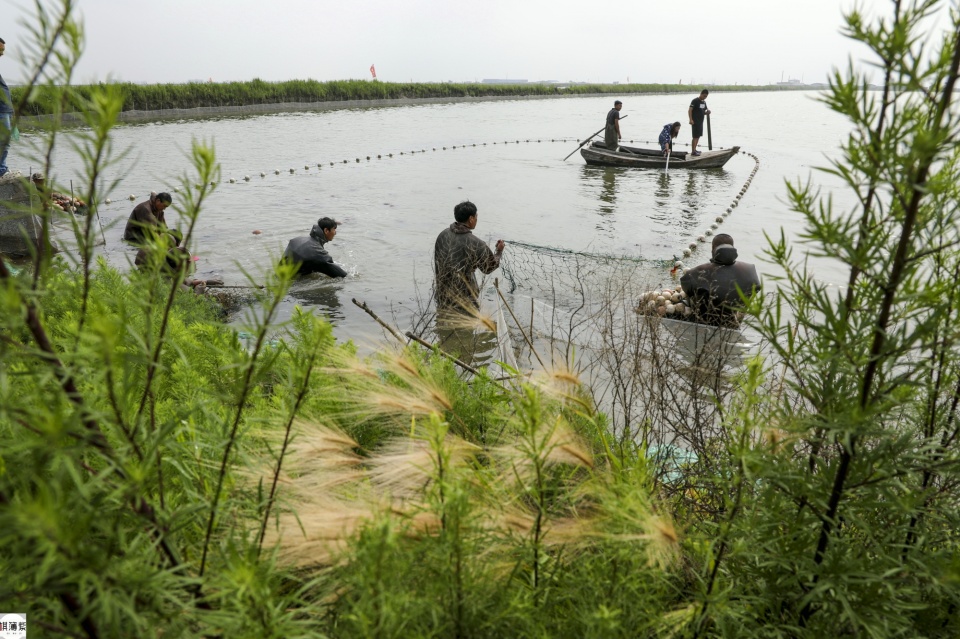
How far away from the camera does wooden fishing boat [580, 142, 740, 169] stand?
23000mm

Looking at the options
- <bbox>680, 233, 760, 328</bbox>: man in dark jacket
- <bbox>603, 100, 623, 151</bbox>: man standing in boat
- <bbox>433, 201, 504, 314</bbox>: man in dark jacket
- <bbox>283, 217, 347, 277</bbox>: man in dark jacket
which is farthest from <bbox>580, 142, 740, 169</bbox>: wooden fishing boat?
<bbox>433, 201, 504, 314</bbox>: man in dark jacket

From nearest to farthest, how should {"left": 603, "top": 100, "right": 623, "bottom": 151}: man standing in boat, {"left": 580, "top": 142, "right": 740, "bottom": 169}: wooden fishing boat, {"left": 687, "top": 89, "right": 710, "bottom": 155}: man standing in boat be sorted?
{"left": 603, "top": 100, "right": 623, "bottom": 151}: man standing in boat → {"left": 580, "top": 142, "right": 740, "bottom": 169}: wooden fishing boat → {"left": 687, "top": 89, "right": 710, "bottom": 155}: man standing in boat

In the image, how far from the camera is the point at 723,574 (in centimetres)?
183

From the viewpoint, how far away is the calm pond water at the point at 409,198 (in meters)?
11.6

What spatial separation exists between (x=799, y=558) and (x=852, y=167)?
3.23ft

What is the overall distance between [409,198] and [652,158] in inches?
387

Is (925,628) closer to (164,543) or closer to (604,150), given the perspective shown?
(164,543)

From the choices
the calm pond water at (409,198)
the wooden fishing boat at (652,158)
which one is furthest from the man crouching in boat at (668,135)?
the calm pond water at (409,198)

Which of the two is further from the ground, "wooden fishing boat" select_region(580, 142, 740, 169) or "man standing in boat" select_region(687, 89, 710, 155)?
"man standing in boat" select_region(687, 89, 710, 155)

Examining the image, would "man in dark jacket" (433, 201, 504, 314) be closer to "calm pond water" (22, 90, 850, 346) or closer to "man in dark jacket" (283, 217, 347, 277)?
"calm pond water" (22, 90, 850, 346)

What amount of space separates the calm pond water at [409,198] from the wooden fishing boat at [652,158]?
405 mm

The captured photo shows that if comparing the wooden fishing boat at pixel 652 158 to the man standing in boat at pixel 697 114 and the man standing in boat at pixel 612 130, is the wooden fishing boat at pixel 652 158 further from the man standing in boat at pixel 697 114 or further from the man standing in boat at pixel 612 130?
the man standing in boat at pixel 697 114

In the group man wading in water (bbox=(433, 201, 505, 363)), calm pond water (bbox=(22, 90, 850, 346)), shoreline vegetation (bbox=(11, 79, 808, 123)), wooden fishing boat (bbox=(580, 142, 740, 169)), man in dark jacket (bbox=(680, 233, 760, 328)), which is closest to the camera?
man in dark jacket (bbox=(680, 233, 760, 328))

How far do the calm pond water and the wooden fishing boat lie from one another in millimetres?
405
